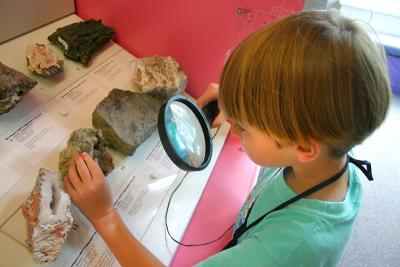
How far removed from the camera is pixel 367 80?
0.48m

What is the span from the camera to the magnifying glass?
0.77 metres

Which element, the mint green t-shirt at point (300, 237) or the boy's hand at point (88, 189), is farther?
the boy's hand at point (88, 189)

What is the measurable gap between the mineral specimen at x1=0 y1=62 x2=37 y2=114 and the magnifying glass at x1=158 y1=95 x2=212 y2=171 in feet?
1.29

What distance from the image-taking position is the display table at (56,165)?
77 cm

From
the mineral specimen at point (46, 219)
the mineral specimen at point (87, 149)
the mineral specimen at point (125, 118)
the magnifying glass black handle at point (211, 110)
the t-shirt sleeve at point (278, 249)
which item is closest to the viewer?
the t-shirt sleeve at point (278, 249)

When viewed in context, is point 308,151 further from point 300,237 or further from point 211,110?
point 211,110

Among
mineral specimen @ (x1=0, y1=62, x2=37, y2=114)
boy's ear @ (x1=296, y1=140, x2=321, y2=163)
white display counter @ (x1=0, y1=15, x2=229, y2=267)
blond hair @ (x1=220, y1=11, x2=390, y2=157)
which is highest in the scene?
blond hair @ (x1=220, y1=11, x2=390, y2=157)

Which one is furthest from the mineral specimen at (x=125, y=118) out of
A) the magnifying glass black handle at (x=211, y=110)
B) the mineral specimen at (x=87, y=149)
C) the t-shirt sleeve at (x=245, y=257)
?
the t-shirt sleeve at (x=245, y=257)

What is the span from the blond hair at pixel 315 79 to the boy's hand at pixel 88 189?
40 cm

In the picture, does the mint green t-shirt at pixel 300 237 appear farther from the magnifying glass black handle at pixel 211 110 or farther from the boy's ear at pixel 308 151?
the magnifying glass black handle at pixel 211 110

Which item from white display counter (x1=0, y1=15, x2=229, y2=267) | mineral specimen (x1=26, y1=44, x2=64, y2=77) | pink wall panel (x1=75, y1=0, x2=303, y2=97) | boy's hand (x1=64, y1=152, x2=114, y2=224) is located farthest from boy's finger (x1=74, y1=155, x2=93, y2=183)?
pink wall panel (x1=75, y1=0, x2=303, y2=97)

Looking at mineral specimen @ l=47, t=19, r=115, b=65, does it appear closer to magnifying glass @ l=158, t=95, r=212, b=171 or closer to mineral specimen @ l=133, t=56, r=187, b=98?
mineral specimen @ l=133, t=56, r=187, b=98

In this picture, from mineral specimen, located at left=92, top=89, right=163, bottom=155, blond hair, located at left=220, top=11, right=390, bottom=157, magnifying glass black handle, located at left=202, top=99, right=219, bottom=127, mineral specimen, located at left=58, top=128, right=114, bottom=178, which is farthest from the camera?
magnifying glass black handle, located at left=202, top=99, right=219, bottom=127

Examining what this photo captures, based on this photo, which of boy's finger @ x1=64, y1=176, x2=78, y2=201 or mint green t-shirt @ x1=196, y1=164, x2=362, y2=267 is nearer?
mint green t-shirt @ x1=196, y1=164, x2=362, y2=267
